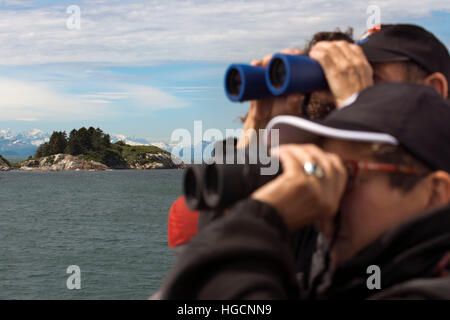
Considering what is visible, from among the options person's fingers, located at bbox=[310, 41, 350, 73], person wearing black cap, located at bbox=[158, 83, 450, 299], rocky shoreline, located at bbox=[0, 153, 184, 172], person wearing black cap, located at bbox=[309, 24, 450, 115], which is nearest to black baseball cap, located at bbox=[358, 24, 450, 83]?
person wearing black cap, located at bbox=[309, 24, 450, 115]

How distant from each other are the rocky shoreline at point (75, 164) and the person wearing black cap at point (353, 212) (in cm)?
15892

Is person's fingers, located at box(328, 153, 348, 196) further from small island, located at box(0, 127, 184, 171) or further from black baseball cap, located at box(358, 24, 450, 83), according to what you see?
small island, located at box(0, 127, 184, 171)

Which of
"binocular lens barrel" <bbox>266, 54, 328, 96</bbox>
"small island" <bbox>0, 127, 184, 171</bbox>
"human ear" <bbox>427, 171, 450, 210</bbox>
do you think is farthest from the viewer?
"small island" <bbox>0, 127, 184, 171</bbox>

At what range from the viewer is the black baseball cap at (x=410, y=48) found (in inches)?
73.4

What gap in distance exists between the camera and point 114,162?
591ft

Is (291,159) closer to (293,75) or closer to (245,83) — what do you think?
(293,75)

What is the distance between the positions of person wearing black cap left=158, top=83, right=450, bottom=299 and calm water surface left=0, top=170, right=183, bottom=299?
37.6 m

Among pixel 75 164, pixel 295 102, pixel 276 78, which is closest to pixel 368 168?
pixel 276 78

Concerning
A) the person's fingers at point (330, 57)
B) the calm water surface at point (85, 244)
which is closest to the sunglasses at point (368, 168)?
the person's fingers at point (330, 57)

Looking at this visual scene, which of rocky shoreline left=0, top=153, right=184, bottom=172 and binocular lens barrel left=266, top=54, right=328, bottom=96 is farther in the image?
rocky shoreline left=0, top=153, right=184, bottom=172

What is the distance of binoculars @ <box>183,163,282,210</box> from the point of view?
134 centimetres
